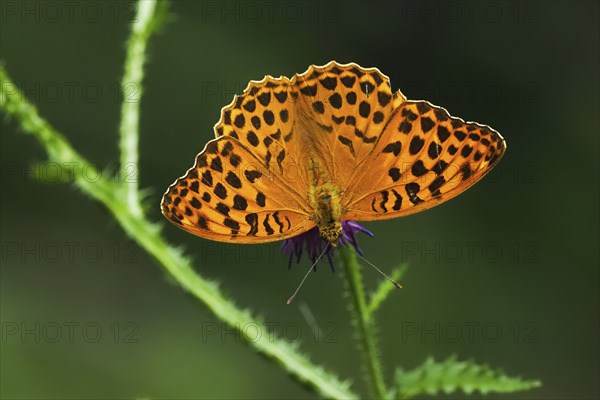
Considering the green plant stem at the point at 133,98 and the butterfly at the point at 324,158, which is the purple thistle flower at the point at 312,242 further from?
the green plant stem at the point at 133,98

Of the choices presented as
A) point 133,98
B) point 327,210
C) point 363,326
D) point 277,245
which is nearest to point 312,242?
point 327,210

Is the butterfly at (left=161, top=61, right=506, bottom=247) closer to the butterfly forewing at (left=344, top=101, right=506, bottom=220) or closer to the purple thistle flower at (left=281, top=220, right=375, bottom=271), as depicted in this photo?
the butterfly forewing at (left=344, top=101, right=506, bottom=220)

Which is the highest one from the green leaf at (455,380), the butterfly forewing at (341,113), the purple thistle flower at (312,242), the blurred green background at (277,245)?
the blurred green background at (277,245)

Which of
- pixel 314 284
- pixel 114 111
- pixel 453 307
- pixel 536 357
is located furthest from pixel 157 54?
pixel 536 357

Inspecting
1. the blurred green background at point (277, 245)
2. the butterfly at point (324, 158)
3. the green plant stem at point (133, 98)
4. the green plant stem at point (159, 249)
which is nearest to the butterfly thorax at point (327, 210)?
the butterfly at point (324, 158)

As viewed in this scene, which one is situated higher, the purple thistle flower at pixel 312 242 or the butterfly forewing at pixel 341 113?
the butterfly forewing at pixel 341 113

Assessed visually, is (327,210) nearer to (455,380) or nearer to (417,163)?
(417,163)

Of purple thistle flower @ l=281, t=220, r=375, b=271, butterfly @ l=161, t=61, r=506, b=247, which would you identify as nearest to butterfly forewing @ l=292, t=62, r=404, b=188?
butterfly @ l=161, t=61, r=506, b=247

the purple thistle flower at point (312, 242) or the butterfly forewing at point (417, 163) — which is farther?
the purple thistle flower at point (312, 242)
